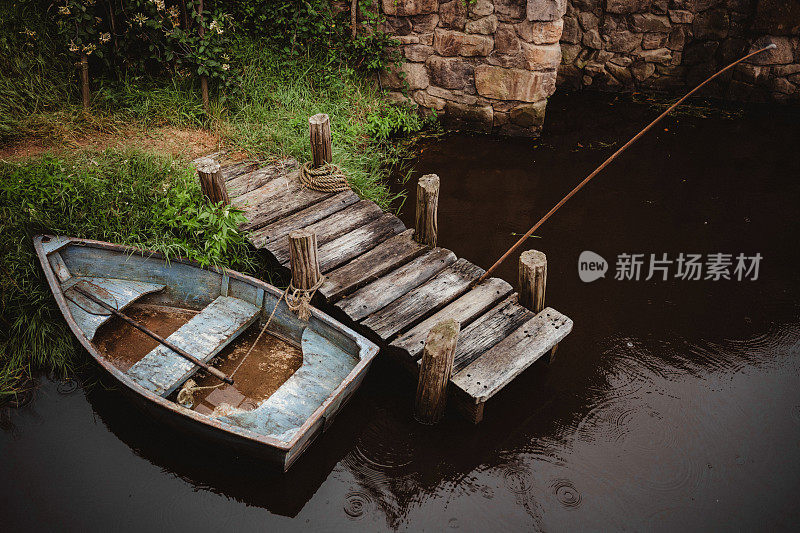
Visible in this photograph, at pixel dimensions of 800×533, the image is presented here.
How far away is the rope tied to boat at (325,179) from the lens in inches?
211

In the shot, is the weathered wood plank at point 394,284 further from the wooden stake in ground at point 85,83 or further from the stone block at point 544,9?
the wooden stake in ground at point 85,83

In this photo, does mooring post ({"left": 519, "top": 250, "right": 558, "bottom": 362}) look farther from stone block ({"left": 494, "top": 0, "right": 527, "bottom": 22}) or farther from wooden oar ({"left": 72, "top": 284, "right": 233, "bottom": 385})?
stone block ({"left": 494, "top": 0, "right": 527, "bottom": 22})

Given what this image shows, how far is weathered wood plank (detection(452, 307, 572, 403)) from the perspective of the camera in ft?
12.8

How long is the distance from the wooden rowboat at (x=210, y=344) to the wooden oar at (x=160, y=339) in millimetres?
20

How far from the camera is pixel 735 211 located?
6.17m

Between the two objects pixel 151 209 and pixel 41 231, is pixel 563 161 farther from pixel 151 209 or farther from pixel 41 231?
pixel 41 231

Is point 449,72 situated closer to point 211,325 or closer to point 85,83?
point 85,83

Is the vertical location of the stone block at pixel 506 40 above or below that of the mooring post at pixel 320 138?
above

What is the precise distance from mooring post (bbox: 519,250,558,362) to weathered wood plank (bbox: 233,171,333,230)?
2056mm

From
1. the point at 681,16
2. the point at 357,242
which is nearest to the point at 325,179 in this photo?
the point at 357,242

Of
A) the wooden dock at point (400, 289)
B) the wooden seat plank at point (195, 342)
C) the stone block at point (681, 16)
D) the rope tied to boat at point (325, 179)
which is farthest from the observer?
the stone block at point (681, 16)

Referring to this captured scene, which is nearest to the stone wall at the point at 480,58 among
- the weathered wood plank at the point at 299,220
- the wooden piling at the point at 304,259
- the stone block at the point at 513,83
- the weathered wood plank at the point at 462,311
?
the stone block at the point at 513,83

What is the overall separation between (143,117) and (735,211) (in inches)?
254

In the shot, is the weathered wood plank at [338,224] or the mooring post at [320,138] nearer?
the weathered wood plank at [338,224]
